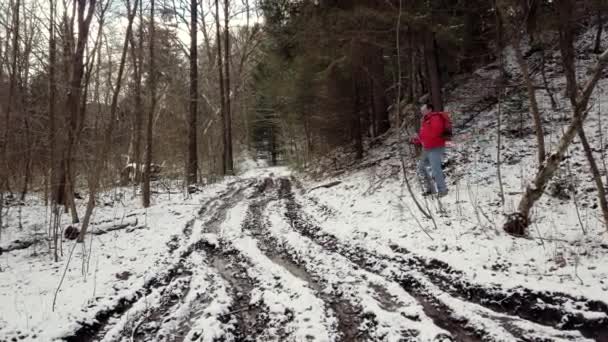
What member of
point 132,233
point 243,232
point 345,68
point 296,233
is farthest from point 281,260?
point 345,68

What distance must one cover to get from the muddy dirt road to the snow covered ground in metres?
0.02

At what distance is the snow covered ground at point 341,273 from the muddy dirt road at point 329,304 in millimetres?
17

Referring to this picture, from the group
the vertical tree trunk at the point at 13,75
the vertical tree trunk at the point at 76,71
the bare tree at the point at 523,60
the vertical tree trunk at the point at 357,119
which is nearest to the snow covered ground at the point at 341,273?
the bare tree at the point at 523,60

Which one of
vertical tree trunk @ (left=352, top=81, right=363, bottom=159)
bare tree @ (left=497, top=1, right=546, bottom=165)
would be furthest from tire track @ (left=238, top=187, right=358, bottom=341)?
Result: vertical tree trunk @ (left=352, top=81, right=363, bottom=159)

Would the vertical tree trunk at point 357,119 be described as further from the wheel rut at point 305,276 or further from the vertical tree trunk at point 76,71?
the vertical tree trunk at point 76,71

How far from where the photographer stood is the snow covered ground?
3322 millimetres

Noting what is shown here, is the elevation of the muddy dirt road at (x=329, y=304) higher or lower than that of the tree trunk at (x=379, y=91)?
lower

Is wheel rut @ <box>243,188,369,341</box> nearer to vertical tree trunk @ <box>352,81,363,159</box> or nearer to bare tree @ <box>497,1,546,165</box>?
bare tree @ <box>497,1,546,165</box>

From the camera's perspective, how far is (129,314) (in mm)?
3865

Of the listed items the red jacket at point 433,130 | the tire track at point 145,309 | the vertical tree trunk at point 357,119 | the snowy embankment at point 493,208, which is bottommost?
the tire track at point 145,309

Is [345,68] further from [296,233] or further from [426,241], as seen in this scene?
[426,241]

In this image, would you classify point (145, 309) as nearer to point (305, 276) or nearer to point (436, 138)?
point (305, 276)

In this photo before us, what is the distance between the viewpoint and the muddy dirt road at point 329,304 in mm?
3148

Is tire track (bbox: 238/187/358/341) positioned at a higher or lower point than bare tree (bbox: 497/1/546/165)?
lower
